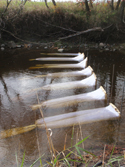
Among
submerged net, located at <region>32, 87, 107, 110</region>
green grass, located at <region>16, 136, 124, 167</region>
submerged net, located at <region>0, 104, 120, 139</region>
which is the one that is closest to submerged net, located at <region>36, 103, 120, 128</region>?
submerged net, located at <region>0, 104, 120, 139</region>

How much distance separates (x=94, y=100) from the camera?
13.9 ft

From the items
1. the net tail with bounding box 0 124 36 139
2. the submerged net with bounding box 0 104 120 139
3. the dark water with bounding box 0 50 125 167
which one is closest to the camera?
the dark water with bounding box 0 50 125 167

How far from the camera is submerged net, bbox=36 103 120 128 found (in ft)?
10.6

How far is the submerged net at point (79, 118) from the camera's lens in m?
3.24

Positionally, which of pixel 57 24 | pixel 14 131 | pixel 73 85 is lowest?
pixel 14 131

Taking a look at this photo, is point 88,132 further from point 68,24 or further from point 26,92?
point 68,24

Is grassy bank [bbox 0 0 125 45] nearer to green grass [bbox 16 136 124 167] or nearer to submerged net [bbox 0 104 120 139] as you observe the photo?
submerged net [bbox 0 104 120 139]

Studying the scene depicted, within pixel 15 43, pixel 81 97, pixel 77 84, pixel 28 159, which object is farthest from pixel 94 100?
pixel 15 43

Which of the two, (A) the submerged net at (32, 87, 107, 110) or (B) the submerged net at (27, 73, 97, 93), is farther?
(B) the submerged net at (27, 73, 97, 93)

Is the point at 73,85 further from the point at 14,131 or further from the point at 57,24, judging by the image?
the point at 57,24

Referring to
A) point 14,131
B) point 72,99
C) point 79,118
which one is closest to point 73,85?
point 72,99

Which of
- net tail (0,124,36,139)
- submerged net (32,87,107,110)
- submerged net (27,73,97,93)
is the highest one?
submerged net (27,73,97,93)

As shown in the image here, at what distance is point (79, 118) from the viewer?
3.37m

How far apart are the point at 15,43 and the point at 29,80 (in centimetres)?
720
